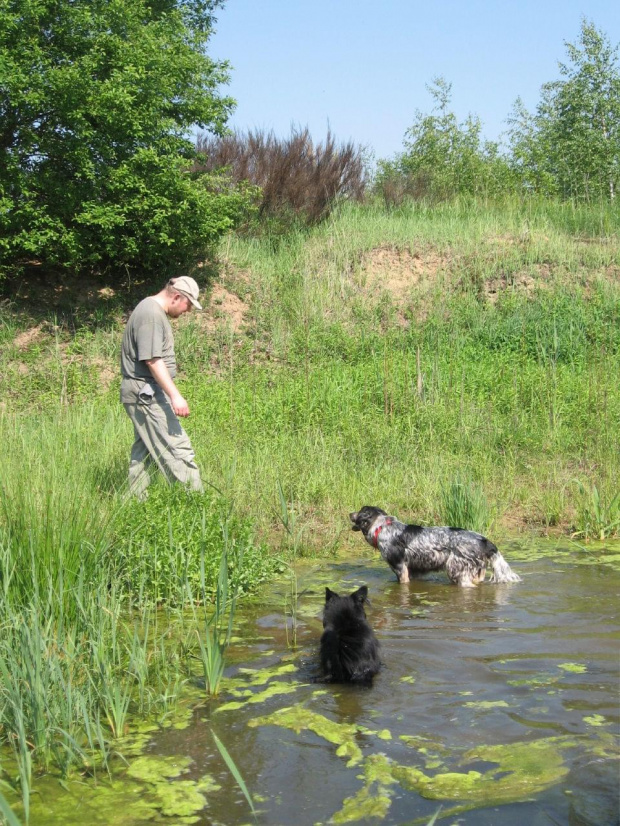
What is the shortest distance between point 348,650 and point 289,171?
19488 mm

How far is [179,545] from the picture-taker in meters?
7.07

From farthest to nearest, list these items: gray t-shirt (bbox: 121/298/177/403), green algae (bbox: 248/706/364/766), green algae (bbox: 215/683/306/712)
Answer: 1. gray t-shirt (bbox: 121/298/177/403)
2. green algae (bbox: 215/683/306/712)
3. green algae (bbox: 248/706/364/766)

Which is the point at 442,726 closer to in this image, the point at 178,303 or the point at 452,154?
the point at 178,303

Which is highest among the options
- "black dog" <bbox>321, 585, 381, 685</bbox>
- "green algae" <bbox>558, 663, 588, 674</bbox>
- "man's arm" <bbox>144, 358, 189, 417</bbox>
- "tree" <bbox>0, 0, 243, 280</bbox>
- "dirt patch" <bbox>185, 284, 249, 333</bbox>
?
"tree" <bbox>0, 0, 243, 280</bbox>

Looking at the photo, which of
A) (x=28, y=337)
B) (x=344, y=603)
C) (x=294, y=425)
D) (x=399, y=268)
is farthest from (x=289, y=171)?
(x=344, y=603)

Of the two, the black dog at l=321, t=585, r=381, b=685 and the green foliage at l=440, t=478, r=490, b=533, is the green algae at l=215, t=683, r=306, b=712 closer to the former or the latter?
the black dog at l=321, t=585, r=381, b=685

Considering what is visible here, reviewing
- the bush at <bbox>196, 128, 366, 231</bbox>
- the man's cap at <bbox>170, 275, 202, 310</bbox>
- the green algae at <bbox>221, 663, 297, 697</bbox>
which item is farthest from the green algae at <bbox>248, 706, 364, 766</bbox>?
the bush at <bbox>196, 128, 366, 231</bbox>

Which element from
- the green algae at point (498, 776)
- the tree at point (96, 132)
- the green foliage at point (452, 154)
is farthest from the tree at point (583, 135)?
the green algae at point (498, 776)

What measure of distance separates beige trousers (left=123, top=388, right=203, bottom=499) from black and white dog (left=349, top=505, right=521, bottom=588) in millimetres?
1742

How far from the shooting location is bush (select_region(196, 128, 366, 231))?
2288cm

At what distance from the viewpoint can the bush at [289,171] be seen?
22.9m

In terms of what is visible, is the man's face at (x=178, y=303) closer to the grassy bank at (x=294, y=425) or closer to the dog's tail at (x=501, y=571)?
the grassy bank at (x=294, y=425)

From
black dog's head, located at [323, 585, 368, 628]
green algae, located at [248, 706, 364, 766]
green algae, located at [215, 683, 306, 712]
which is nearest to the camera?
green algae, located at [248, 706, 364, 766]

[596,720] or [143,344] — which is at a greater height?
[143,344]
